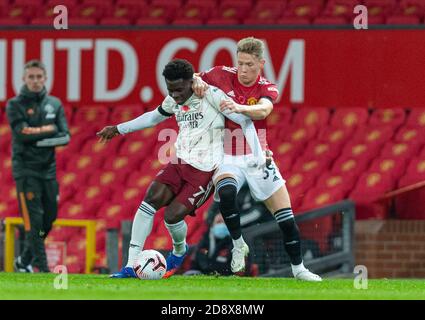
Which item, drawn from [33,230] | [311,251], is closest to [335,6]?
[311,251]

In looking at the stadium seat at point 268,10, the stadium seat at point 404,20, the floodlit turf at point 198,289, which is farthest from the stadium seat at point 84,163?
the floodlit turf at point 198,289

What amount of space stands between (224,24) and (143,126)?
641 centimetres

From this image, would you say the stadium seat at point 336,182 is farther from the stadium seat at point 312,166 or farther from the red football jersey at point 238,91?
the red football jersey at point 238,91

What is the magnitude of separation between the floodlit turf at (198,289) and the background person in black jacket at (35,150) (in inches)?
75.0

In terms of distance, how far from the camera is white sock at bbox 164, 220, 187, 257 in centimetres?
1084

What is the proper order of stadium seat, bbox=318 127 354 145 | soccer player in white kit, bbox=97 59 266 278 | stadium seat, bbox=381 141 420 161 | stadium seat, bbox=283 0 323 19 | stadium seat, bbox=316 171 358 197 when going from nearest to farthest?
soccer player in white kit, bbox=97 59 266 278
stadium seat, bbox=316 171 358 197
stadium seat, bbox=381 141 420 161
stadium seat, bbox=318 127 354 145
stadium seat, bbox=283 0 323 19

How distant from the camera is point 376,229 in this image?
14.4 meters

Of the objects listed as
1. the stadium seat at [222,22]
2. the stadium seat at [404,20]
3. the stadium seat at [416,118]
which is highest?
the stadium seat at [222,22]

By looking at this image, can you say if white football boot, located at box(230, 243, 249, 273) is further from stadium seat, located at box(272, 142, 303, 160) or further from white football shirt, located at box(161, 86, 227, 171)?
stadium seat, located at box(272, 142, 303, 160)

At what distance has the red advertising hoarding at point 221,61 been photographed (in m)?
16.6

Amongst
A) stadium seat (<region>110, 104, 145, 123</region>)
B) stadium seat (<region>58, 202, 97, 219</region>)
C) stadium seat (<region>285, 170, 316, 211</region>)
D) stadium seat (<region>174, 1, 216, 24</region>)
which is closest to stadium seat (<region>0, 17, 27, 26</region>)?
stadium seat (<region>110, 104, 145, 123</region>)

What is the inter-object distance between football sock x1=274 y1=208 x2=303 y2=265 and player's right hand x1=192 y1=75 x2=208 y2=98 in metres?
1.04

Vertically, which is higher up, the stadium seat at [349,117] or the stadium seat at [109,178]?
the stadium seat at [349,117]

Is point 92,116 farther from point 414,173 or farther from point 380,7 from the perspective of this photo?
point 414,173
